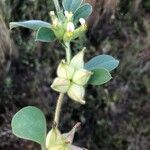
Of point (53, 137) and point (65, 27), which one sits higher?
point (65, 27)

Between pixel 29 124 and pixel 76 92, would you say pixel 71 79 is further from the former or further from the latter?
pixel 29 124

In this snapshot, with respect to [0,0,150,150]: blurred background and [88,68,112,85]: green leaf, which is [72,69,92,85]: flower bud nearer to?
[88,68,112,85]: green leaf

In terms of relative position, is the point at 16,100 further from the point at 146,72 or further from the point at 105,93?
the point at 146,72

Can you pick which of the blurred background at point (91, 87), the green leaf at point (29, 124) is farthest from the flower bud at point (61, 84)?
the blurred background at point (91, 87)

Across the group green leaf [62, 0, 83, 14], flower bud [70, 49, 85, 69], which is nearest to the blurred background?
green leaf [62, 0, 83, 14]

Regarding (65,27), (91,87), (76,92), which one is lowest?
(91,87)

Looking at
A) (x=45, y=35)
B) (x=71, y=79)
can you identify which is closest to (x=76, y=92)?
(x=71, y=79)

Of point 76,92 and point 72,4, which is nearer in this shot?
point 76,92

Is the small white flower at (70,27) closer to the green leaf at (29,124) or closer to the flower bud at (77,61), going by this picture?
the flower bud at (77,61)
